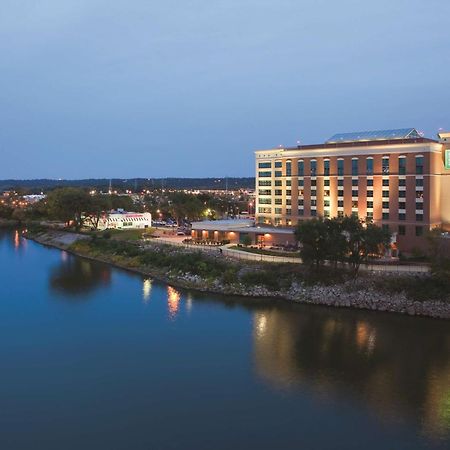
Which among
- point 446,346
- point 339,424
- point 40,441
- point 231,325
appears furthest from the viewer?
point 231,325

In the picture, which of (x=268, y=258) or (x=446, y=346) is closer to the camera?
(x=446, y=346)

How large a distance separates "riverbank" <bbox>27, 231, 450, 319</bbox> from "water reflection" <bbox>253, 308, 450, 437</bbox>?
2.03 feet

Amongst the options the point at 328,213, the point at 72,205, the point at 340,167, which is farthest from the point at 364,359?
the point at 72,205

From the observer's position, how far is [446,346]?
13.6 m

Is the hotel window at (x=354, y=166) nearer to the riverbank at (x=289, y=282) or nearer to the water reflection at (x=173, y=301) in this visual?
the riverbank at (x=289, y=282)

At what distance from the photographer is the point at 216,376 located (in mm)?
11766

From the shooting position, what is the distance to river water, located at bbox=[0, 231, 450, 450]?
9.23 m

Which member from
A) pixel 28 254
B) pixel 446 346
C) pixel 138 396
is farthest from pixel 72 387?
pixel 28 254

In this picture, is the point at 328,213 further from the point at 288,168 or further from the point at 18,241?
the point at 18,241

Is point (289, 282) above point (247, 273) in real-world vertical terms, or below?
below

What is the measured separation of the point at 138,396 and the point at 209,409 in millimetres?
1571

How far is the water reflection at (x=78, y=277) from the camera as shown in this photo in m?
21.2

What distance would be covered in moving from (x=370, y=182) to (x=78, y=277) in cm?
1387

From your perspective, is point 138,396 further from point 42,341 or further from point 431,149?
point 431,149
